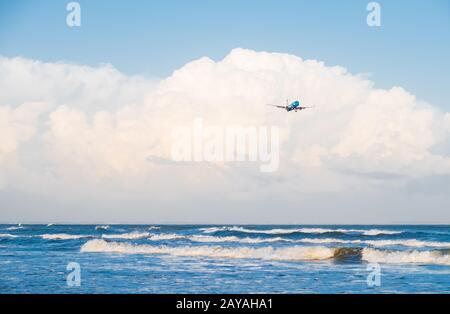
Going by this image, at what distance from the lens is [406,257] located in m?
21.0

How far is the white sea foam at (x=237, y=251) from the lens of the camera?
2177 cm

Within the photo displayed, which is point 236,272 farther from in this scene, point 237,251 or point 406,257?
point 406,257

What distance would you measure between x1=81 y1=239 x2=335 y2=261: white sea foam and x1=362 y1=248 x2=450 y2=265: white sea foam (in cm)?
183

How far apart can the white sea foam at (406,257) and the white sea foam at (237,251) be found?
183cm

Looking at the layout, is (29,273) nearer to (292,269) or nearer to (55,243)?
(292,269)

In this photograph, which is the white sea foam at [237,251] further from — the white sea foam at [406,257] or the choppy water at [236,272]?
the white sea foam at [406,257]

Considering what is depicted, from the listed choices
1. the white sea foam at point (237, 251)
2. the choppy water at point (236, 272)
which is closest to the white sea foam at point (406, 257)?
the choppy water at point (236, 272)

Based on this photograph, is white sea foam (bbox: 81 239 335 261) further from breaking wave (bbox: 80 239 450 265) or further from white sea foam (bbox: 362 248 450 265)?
white sea foam (bbox: 362 248 450 265)

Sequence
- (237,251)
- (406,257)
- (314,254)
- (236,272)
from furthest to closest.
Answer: (237,251) → (314,254) → (406,257) → (236,272)

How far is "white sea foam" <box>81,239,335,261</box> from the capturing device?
71.4ft

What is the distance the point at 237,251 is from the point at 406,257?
805 centimetres

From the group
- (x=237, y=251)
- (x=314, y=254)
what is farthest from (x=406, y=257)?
(x=237, y=251)

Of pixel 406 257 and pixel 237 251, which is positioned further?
pixel 237 251

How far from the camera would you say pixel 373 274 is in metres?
15.5
